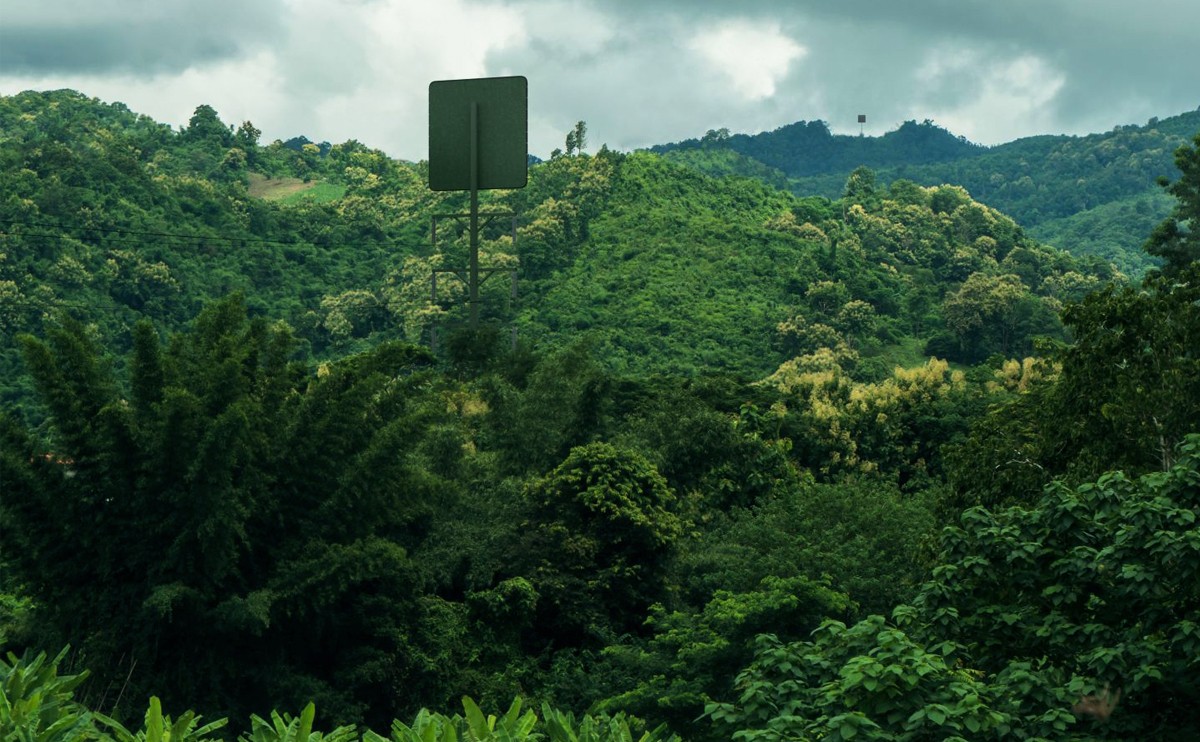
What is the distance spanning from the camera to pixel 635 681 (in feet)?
69.7

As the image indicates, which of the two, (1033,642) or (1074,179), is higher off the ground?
(1074,179)

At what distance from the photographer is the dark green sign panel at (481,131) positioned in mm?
13852

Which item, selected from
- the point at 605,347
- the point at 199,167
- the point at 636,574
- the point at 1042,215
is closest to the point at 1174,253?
the point at 636,574

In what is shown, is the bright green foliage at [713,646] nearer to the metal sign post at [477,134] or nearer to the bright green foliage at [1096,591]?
the bright green foliage at [1096,591]

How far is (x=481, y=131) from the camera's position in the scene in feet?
45.9

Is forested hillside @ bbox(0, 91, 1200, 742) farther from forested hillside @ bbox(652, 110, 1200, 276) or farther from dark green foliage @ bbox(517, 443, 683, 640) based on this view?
forested hillside @ bbox(652, 110, 1200, 276)

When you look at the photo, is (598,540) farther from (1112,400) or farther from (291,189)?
(291,189)

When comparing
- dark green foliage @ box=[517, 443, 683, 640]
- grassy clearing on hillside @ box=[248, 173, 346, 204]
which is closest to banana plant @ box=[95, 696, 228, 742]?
dark green foliage @ box=[517, 443, 683, 640]

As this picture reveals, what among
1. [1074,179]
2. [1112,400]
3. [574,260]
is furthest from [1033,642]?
[1074,179]

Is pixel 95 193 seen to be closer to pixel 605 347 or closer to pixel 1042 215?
pixel 605 347

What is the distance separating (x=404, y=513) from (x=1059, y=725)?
1408 cm

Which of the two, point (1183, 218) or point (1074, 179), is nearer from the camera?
point (1183, 218)

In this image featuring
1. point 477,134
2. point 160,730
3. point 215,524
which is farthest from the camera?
point 215,524

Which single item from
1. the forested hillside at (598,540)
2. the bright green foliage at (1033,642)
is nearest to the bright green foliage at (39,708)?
the forested hillside at (598,540)
